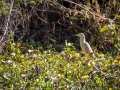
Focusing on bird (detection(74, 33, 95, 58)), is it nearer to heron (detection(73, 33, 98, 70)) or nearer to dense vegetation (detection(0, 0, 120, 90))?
heron (detection(73, 33, 98, 70))

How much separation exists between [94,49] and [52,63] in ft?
13.0

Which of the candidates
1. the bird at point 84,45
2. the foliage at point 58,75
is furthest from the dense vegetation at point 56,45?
the bird at point 84,45

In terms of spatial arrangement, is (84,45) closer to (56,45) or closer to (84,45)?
(84,45)

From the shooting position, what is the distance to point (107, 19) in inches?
415

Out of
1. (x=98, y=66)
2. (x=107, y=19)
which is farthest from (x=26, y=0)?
(x=98, y=66)

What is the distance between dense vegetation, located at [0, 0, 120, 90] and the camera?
572 cm

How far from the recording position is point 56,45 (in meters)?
10.5

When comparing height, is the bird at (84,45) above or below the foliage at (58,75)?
below

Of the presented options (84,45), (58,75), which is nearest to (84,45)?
(84,45)

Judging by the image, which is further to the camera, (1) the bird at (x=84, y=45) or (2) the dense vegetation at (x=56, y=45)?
(1) the bird at (x=84, y=45)

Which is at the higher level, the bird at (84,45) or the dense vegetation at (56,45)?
the dense vegetation at (56,45)

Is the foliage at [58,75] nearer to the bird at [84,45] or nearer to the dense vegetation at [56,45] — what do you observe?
the dense vegetation at [56,45]

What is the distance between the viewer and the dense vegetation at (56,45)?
5.72m

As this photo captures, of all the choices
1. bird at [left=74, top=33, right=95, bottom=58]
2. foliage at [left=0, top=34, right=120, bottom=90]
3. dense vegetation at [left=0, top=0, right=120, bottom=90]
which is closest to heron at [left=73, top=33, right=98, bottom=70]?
bird at [left=74, top=33, right=95, bottom=58]
